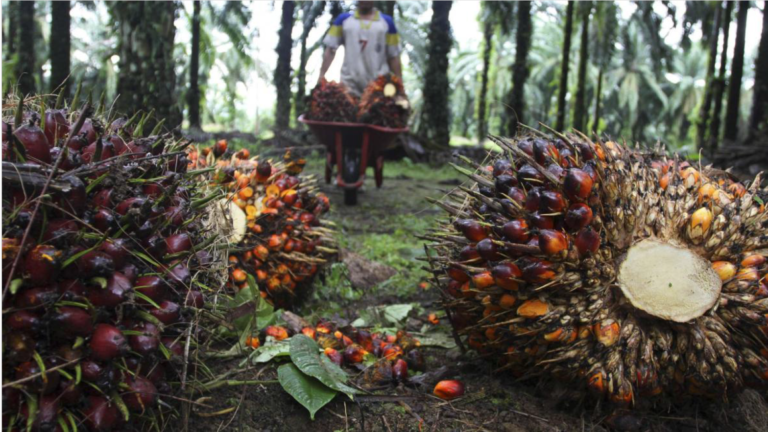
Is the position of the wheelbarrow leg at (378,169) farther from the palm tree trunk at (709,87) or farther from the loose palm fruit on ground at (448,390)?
the palm tree trunk at (709,87)

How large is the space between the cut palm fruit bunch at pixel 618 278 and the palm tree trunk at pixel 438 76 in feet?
36.9

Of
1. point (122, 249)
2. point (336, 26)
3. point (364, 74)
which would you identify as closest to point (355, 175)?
point (364, 74)

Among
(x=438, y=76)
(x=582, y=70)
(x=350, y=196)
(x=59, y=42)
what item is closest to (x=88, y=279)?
(x=350, y=196)

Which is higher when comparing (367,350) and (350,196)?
(350,196)

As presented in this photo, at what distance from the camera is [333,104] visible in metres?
6.95

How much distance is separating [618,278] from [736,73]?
10207 mm

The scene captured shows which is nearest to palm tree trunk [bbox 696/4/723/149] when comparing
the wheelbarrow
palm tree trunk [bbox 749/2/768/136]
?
palm tree trunk [bbox 749/2/768/136]

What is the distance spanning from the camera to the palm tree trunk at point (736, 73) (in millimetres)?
10617

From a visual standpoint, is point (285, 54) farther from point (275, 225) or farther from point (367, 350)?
point (367, 350)

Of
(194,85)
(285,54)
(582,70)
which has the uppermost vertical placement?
(285,54)

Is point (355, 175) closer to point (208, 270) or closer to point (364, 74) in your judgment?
point (364, 74)

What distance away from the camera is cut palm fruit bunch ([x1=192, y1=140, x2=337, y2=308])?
3090 mm

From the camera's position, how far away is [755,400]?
96.0 inches

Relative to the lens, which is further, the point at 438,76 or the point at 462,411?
the point at 438,76
